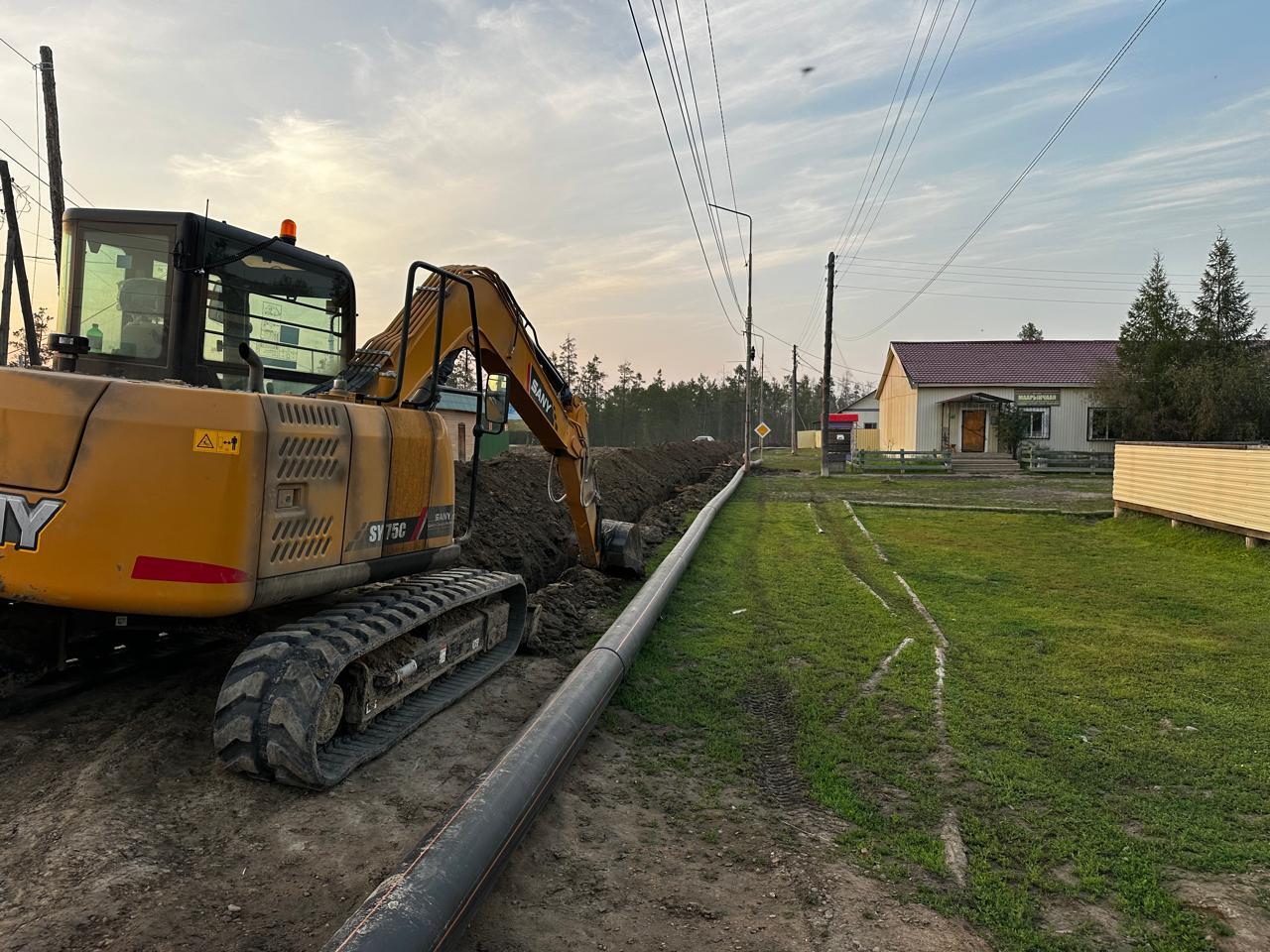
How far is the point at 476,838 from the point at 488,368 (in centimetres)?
429

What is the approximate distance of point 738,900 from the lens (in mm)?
3451

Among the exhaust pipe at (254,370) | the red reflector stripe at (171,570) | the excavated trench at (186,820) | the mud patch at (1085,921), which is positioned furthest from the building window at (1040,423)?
the red reflector stripe at (171,570)

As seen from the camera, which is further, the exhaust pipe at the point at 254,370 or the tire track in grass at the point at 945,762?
the exhaust pipe at the point at 254,370

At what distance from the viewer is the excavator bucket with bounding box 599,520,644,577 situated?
368 inches

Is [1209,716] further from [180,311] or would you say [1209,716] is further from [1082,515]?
[1082,515]

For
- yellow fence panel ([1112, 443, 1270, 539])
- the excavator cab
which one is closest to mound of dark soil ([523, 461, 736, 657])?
the excavator cab

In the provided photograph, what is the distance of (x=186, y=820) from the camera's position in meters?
3.80

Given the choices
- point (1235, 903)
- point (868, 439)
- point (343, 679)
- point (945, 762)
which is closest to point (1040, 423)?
point (868, 439)

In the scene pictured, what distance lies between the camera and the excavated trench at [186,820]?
3072 mm

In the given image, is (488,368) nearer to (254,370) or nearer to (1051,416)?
(254,370)

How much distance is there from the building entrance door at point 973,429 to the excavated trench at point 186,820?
112ft

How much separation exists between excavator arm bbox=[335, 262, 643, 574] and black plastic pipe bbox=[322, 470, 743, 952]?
1.86 metres

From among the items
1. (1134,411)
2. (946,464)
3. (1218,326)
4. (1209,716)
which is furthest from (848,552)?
(1218,326)

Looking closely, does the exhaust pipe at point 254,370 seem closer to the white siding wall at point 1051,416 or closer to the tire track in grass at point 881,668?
the tire track in grass at point 881,668
